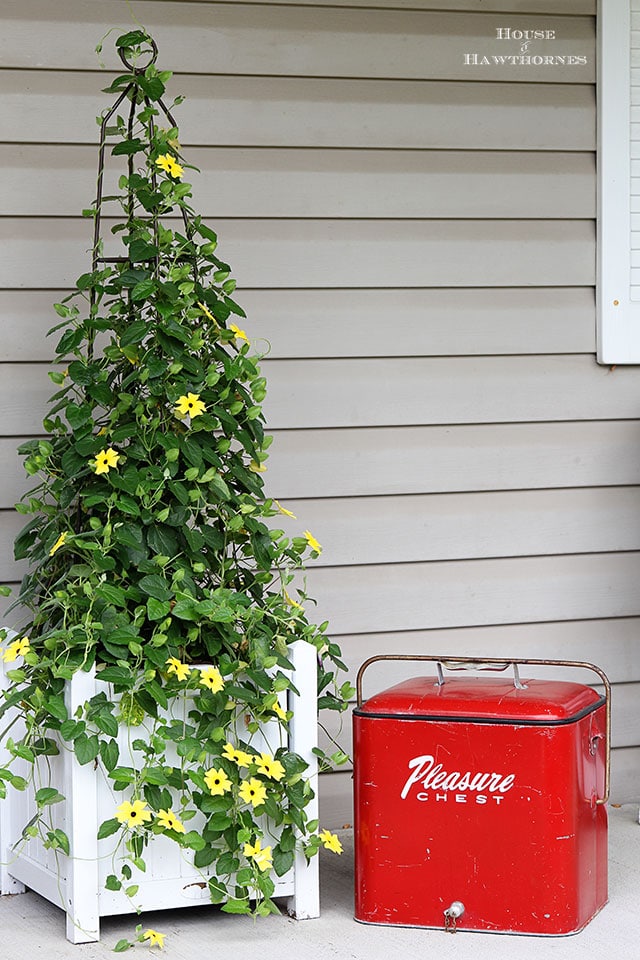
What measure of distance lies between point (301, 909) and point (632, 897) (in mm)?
622

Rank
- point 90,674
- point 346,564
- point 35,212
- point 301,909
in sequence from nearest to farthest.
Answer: point 90,674
point 301,909
point 35,212
point 346,564

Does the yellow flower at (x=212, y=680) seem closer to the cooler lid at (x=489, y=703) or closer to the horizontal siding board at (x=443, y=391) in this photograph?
the cooler lid at (x=489, y=703)

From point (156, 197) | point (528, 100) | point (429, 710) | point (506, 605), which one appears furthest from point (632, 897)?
point (528, 100)

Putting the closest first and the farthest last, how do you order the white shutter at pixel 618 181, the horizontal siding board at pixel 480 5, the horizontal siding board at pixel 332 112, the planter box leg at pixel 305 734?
the planter box leg at pixel 305 734 < the horizontal siding board at pixel 332 112 < the horizontal siding board at pixel 480 5 < the white shutter at pixel 618 181

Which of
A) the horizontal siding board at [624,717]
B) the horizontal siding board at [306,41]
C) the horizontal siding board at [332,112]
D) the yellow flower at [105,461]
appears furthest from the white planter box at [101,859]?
the horizontal siding board at [306,41]

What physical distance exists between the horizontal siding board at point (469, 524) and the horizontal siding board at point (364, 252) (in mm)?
490

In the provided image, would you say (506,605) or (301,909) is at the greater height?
(506,605)

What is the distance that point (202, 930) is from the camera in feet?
7.06

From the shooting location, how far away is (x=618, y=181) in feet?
9.44

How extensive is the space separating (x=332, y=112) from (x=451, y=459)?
31.9 inches

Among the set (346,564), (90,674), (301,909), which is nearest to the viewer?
(90,674)

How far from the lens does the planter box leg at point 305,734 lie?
7.15 ft

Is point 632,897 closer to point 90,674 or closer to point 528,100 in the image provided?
point 90,674

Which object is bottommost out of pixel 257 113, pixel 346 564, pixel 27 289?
pixel 346 564
